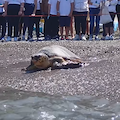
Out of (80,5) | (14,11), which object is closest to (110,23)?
(80,5)

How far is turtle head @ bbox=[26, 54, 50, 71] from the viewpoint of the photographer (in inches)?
265

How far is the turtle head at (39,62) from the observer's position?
674 centimetres

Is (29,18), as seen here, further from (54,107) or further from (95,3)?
(54,107)

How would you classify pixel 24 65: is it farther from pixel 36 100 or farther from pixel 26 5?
pixel 26 5

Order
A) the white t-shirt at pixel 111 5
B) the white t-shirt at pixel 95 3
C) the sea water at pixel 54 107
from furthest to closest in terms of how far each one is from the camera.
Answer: the white t-shirt at pixel 111 5, the white t-shirt at pixel 95 3, the sea water at pixel 54 107

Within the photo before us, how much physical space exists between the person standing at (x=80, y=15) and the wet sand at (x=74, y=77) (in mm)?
2795

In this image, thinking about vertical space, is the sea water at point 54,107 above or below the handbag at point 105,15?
below

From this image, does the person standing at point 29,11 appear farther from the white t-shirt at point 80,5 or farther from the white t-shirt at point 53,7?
the white t-shirt at point 80,5

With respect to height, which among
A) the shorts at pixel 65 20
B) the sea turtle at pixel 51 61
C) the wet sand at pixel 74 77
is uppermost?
the shorts at pixel 65 20

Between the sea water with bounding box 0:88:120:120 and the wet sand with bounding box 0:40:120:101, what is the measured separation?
270mm

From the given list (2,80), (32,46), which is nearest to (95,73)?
(2,80)

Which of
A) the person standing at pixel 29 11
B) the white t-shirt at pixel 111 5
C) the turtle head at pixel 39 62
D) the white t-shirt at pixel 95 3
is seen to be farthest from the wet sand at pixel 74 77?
the white t-shirt at pixel 111 5

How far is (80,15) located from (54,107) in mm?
→ 7434

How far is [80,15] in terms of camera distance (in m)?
11.4
